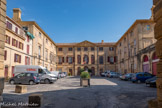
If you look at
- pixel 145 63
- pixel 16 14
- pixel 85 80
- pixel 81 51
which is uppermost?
pixel 16 14

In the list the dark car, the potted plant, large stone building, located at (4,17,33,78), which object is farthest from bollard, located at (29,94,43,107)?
large stone building, located at (4,17,33,78)

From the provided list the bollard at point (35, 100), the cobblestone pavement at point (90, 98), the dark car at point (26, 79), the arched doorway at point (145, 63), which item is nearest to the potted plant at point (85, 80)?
the cobblestone pavement at point (90, 98)

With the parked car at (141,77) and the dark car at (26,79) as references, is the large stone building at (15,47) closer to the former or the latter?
the dark car at (26,79)

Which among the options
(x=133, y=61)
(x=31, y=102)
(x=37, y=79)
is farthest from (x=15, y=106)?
(x=133, y=61)

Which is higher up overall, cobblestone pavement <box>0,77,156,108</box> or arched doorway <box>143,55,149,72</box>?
arched doorway <box>143,55,149,72</box>

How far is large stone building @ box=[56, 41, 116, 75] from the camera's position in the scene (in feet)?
155

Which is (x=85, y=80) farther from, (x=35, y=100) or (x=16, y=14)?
(x=16, y=14)

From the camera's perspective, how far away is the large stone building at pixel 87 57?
47281mm

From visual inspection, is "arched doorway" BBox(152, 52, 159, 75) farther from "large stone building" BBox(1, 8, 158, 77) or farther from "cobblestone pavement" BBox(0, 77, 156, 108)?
"cobblestone pavement" BBox(0, 77, 156, 108)

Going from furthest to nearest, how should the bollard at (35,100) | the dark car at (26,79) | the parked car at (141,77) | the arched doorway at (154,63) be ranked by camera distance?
the arched doorway at (154,63) < the parked car at (141,77) < the dark car at (26,79) < the bollard at (35,100)

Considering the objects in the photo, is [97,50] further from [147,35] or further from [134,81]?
[134,81]

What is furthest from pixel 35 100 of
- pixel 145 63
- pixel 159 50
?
pixel 145 63

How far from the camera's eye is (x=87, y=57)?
48062 mm

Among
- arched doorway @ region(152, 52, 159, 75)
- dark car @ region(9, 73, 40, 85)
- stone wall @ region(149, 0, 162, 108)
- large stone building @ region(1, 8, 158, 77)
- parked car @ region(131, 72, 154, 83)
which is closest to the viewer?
stone wall @ region(149, 0, 162, 108)
